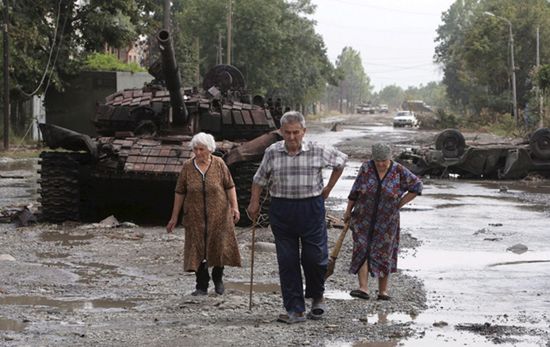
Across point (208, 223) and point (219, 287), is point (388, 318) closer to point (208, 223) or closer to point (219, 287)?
point (219, 287)

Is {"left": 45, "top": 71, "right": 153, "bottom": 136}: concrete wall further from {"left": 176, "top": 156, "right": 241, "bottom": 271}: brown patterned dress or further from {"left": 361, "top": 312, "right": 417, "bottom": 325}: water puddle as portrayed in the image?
{"left": 361, "top": 312, "right": 417, "bottom": 325}: water puddle

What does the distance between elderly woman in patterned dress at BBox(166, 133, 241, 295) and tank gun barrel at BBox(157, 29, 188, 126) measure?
5189 mm

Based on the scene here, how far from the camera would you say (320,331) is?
8.52 metres

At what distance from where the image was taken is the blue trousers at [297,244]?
29.2 feet

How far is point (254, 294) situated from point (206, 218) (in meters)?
0.83

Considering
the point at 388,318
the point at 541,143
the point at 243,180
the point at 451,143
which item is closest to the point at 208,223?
the point at 388,318

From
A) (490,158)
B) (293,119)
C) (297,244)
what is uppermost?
(293,119)

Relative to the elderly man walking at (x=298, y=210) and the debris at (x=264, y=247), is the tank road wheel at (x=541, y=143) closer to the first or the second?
the debris at (x=264, y=247)

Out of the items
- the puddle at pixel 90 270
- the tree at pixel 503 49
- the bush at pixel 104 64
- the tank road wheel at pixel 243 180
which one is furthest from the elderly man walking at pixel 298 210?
the tree at pixel 503 49

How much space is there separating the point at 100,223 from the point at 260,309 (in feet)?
22.7

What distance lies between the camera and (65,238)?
47.8 ft

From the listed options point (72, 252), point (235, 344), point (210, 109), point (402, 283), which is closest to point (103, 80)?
point (210, 109)

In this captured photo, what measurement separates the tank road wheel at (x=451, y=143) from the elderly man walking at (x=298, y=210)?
64.2 feet

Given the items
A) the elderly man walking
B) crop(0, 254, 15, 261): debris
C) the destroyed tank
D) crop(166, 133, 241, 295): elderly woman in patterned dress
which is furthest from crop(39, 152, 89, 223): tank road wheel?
the elderly man walking
